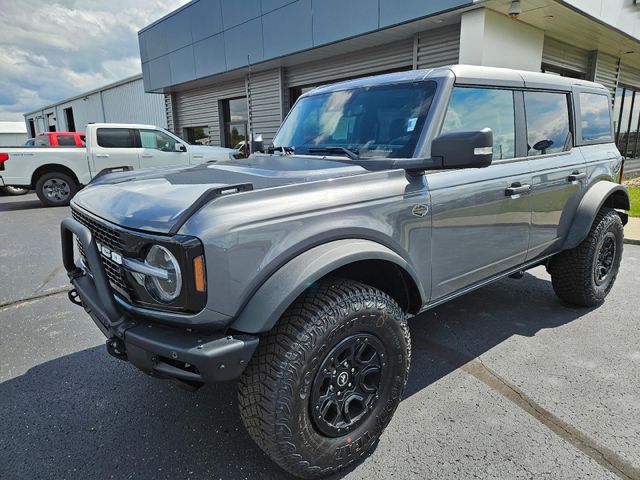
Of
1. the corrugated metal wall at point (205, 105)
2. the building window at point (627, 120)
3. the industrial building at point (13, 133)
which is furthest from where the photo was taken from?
the industrial building at point (13, 133)

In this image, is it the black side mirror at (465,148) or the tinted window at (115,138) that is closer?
the black side mirror at (465,148)

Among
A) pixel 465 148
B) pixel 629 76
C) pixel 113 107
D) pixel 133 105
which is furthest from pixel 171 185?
pixel 113 107

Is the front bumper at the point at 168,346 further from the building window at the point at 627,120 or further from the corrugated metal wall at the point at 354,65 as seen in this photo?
the building window at the point at 627,120

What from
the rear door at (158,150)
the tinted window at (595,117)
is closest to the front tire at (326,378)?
the tinted window at (595,117)

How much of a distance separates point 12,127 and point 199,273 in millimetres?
76862

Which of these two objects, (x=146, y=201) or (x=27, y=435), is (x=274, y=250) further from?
(x=27, y=435)

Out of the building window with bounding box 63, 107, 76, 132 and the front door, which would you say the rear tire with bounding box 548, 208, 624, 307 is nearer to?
the front door

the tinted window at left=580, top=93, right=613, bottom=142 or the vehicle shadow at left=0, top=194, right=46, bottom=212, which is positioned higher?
the tinted window at left=580, top=93, right=613, bottom=142

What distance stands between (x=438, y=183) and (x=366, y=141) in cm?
54

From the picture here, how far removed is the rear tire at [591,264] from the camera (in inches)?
142

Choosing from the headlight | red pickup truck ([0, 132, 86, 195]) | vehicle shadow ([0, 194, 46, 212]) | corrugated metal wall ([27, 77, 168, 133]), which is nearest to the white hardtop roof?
corrugated metal wall ([27, 77, 168, 133])

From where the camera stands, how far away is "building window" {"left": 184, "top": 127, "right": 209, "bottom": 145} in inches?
675

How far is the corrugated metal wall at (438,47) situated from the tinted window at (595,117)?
488 centimetres

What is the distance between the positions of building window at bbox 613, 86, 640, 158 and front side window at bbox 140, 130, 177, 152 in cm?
1388
